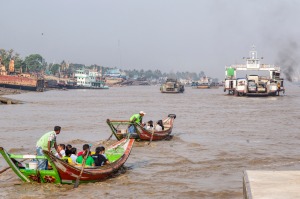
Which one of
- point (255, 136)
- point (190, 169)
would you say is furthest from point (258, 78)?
point (190, 169)

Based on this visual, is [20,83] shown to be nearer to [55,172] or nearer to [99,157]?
[99,157]

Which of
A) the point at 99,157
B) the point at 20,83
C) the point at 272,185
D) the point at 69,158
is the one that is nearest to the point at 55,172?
the point at 69,158

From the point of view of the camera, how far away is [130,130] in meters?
25.0

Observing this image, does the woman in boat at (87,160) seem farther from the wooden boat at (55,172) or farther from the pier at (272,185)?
the pier at (272,185)

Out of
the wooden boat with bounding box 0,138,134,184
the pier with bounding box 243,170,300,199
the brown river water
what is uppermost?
the pier with bounding box 243,170,300,199

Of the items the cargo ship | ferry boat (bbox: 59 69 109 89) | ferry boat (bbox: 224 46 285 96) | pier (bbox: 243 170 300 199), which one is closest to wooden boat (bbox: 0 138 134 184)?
pier (bbox: 243 170 300 199)

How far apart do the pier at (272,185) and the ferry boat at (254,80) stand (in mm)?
74855

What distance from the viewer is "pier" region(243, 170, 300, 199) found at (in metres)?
9.49

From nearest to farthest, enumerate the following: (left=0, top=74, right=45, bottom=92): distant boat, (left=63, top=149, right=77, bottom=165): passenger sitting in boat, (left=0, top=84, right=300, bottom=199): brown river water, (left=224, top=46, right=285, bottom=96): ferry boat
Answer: (left=0, top=84, right=300, bottom=199): brown river water
(left=63, top=149, right=77, bottom=165): passenger sitting in boat
(left=224, top=46, right=285, bottom=96): ferry boat
(left=0, top=74, right=45, bottom=92): distant boat

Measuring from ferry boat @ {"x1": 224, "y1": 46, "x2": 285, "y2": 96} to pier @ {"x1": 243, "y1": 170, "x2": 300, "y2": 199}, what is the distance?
74.9m

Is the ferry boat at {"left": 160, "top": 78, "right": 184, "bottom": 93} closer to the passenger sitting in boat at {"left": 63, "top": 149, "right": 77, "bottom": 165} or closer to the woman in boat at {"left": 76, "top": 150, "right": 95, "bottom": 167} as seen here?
the passenger sitting in boat at {"left": 63, "top": 149, "right": 77, "bottom": 165}

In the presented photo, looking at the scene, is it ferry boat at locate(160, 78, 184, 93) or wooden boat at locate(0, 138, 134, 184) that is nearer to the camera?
wooden boat at locate(0, 138, 134, 184)

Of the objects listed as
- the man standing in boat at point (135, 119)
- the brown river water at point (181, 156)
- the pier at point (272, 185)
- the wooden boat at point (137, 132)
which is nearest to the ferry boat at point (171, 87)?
the brown river water at point (181, 156)

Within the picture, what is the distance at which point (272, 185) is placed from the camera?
10406 mm
